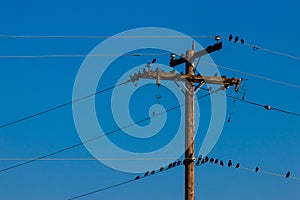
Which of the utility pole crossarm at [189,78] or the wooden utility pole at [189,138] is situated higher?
the utility pole crossarm at [189,78]

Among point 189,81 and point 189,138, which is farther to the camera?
point 189,81

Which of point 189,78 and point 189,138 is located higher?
point 189,78

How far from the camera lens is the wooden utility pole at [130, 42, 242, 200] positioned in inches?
812

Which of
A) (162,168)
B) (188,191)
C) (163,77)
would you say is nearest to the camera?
(188,191)


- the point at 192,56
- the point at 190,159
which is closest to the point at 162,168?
the point at 190,159

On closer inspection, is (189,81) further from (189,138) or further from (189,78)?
(189,138)

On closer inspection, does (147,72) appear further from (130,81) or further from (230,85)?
(230,85)

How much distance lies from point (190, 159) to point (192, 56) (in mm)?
3385

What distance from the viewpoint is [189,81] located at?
21.3 m

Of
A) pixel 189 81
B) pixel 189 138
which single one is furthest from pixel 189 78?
pixel 189 138

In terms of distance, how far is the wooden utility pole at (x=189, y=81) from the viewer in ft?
67.7

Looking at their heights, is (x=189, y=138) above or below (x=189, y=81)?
below

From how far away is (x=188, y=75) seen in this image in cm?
2138

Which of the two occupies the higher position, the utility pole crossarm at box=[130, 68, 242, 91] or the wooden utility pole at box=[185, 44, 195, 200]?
the utility pole crossarm at box=[130, 68, 242, 91]
